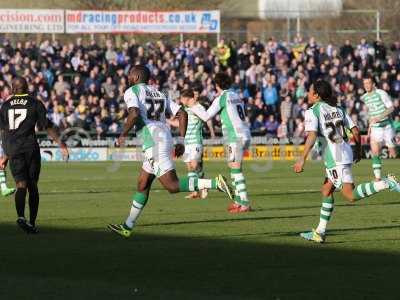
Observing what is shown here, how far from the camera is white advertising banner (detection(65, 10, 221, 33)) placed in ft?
153

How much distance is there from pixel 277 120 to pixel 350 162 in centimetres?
2851

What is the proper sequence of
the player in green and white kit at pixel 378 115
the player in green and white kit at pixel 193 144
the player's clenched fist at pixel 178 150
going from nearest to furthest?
the player's clenched fist at pixel 178 150, the player in green and white kit at pixel 193 144, the player in green and white kit at pixel 378 115

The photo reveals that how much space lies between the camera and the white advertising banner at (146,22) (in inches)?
1838

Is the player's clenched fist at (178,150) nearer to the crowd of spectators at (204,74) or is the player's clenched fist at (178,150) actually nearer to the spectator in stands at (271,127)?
the crowd of spectators at (204,74)

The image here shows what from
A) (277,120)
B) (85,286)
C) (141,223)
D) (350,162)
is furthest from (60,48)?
(85,286)

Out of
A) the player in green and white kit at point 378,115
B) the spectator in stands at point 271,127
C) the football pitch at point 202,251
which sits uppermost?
the player in green and white kit at point 378,115

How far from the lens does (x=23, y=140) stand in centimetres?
1698

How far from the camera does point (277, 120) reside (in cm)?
4416

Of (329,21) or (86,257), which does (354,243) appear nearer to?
(86,257)

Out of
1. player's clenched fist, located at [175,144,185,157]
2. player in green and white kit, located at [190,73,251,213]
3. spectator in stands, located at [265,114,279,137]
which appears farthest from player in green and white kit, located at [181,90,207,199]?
spectator in stands, located at [265,114,279,137]

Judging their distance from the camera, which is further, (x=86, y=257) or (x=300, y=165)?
(x=300, y=165)

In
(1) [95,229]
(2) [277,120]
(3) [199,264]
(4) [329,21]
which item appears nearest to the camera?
(3) [199,264]

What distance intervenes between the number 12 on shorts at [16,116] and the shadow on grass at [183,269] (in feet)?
5.32

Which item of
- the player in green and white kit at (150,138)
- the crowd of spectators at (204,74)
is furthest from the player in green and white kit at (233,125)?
the crowd of spectators at (204,74)
